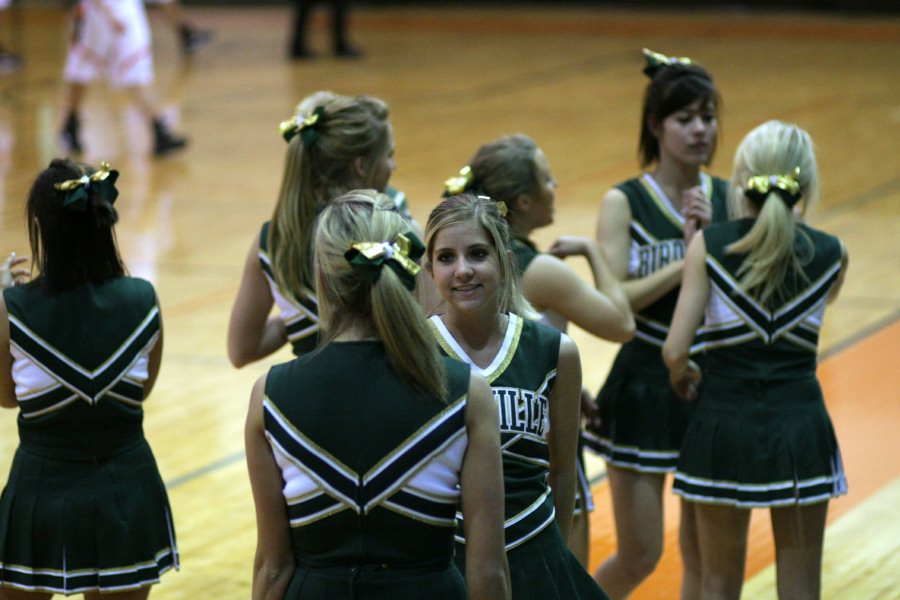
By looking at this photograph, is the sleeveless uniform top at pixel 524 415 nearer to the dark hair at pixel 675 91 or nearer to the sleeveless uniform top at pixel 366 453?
the sleeveless uniform top at pixel 366 453

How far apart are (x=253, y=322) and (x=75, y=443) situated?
66 centimetres

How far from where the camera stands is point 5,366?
9.61 feet

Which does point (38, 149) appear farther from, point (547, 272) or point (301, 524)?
point (301, 524)

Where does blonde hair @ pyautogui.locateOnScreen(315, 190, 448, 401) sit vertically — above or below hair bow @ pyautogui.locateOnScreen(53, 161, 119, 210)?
above

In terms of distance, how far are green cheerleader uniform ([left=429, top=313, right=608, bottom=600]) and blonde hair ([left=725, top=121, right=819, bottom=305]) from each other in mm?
790

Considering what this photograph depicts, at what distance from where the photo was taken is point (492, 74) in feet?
45.8

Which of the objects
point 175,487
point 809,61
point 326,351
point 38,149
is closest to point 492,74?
point 809,61

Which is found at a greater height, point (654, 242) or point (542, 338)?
point (542, 338)

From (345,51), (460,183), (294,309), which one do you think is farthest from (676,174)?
(345,51)

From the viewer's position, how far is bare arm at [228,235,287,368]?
3.40m

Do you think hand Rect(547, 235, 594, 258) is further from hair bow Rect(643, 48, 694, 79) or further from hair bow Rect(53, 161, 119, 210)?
hair bow Rect(53, 161, 119, 210)

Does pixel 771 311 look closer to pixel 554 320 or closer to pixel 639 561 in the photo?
pixel 554 320

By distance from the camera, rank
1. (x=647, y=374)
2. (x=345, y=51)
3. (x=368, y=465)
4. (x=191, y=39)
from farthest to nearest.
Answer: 1. (x=191, y=39)
2. (x=345, y=51)
3. (x=647, y=374)
4. (x=368, y=465)

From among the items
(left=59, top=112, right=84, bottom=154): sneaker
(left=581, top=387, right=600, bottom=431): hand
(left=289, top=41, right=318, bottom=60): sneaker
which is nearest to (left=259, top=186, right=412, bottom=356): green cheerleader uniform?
(left=581, top=387, right=600, bottom=431): hand
